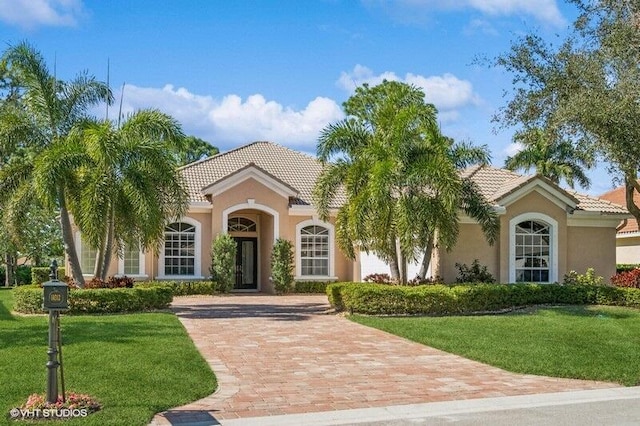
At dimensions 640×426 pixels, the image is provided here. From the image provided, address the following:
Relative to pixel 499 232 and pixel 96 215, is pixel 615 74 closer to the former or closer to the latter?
pixel 499 232

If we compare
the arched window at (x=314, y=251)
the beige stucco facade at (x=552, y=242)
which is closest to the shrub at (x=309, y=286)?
the arched window at (x=314, y=251)

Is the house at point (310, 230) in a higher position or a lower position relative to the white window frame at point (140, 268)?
higher

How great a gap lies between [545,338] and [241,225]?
655 inches

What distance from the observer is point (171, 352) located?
12234 mm

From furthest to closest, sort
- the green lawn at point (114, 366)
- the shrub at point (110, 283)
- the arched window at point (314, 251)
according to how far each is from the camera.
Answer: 1. the arched window at point (314, 251)
2. the shrub at point (110, 283)
3. the green lawn at point (114, 366)

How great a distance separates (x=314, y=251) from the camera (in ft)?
90.6

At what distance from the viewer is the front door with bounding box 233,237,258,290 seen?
28.8 metres

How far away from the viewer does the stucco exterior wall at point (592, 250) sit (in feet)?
79.1

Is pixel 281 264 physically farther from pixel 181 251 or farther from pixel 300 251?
pixel 181 251

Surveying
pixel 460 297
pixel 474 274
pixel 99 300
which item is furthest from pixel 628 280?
pixel 99 300

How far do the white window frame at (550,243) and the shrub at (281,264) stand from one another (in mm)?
8181

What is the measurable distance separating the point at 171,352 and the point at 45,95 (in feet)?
34.4

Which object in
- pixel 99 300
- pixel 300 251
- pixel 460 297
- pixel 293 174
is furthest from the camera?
pixel 293 174

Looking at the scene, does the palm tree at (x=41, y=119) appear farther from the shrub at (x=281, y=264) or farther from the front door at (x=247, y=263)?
the front door at (x=247, y=263)
